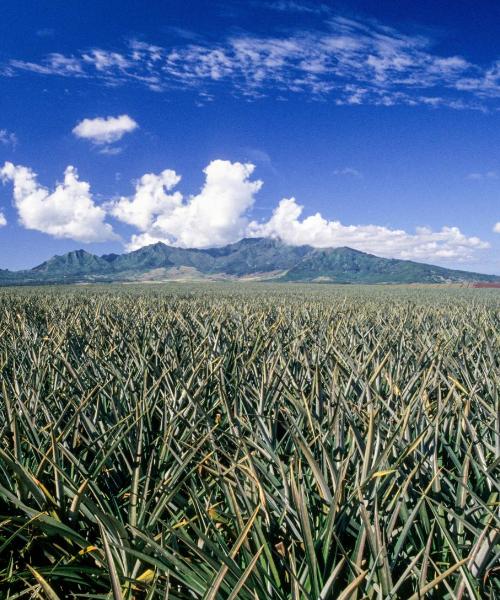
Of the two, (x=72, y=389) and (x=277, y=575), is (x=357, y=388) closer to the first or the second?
(x=277, y=575)

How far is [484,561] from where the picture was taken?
0.99m

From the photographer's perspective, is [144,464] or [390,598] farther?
[144,464]

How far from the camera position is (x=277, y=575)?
1069 millimetres

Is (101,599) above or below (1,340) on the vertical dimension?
below

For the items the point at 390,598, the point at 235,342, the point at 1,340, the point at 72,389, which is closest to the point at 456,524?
the point at 390,598

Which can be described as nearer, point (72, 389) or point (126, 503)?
point (126, 503)

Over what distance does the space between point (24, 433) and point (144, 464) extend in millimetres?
653

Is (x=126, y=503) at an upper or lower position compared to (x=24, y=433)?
lower

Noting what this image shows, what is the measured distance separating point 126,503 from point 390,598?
1016 millimetres

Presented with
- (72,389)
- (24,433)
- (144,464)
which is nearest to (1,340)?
(72,389)


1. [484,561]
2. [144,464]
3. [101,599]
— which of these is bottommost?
[101,599]

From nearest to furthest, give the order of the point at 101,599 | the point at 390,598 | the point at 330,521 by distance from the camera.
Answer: the point at 390,598 → the point at 330,521 → the point at 101,599

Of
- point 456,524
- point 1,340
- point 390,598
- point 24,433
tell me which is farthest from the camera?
point 1,340

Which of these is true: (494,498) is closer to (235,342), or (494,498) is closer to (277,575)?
(277,575)
